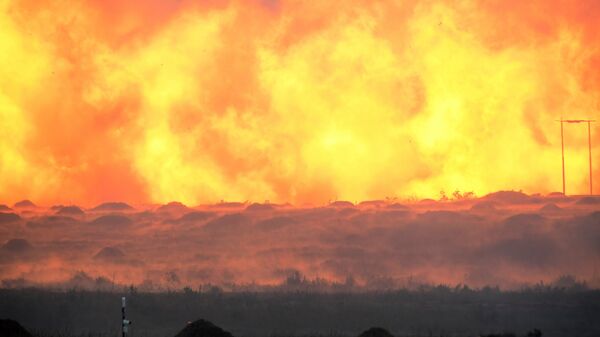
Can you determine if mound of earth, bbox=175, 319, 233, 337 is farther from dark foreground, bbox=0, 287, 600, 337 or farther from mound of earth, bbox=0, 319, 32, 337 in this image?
dark foreground, bbox=0, 287, 600, 337

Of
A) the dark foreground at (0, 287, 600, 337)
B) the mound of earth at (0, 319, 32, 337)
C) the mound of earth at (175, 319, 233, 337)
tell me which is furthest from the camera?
the dark foreground at (0, 287, 600, 337)

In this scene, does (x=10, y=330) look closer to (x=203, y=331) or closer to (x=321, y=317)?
(x=203, y=331)

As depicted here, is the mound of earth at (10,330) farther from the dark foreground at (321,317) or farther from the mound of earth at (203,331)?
the dark foreground at (321,317)

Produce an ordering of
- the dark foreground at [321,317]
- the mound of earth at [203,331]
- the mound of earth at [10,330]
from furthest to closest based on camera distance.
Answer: the dark foreground at [321,317], the mound of earth at [10,330], the mound of earth at [203,331]

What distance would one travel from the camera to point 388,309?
194875 millimetres

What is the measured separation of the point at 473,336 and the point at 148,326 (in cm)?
4978

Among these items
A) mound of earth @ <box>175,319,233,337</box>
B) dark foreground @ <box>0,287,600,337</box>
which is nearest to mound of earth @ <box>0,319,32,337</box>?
mound of earth @ <box>175,319,233,337</box>

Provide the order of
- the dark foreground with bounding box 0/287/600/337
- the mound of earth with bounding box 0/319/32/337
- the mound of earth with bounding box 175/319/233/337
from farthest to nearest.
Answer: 1. the dark foreground with bounding box 0/287/600/337
2. the mound of earth with bounding box 0/319/32/337
3. the mound of earth with bounding box 175/319/233/337

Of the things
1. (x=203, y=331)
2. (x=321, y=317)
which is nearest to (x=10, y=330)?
(x=203, y=331)

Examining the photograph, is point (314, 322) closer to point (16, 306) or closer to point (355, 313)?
point (355, 313)

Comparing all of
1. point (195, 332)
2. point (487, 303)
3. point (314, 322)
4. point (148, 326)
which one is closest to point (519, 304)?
point (487, 303)

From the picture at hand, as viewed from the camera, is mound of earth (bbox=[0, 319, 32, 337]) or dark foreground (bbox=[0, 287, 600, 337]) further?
dark foreground (bbox=[0, 287, 600, 337])

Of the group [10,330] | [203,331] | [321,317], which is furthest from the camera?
[321,317]

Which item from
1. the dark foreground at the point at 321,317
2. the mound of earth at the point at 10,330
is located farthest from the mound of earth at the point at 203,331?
the dark foreground at the point at 321,317
